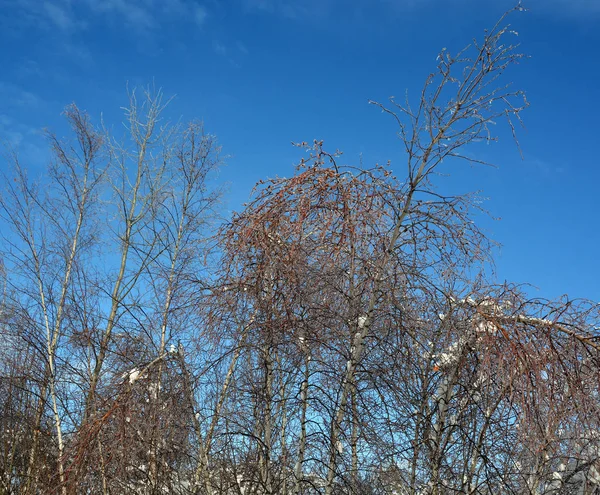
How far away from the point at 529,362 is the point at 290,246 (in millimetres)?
1752

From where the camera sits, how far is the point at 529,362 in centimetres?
387

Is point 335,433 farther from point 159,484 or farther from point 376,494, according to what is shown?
point 159,484

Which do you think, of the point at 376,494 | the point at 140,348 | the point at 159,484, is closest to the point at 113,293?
the point at 140,348

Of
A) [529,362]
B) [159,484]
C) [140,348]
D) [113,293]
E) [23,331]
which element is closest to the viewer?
[529,362]

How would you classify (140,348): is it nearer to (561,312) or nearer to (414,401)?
(414,401)

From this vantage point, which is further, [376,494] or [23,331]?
[23,331]

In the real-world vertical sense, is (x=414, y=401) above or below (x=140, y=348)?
below

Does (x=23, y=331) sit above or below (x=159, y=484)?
above

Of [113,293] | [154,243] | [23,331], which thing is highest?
[154,243]

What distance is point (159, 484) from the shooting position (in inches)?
245

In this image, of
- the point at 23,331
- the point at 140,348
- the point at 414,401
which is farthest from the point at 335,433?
the point at 23,331

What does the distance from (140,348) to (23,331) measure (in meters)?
2.57

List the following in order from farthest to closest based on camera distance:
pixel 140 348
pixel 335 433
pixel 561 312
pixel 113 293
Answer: pixel 113 293
pixel 140 348
pixel 335 433
pixel 561 312

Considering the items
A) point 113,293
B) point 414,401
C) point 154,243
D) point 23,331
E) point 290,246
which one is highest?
point 154,243
